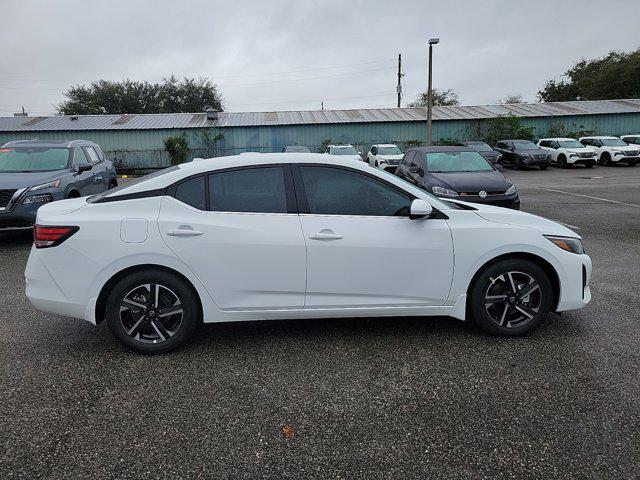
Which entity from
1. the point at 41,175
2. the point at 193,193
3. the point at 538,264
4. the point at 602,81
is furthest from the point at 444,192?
the point at 602,81

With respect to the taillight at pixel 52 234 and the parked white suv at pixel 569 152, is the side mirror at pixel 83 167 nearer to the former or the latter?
the taillight at pixel 52 234

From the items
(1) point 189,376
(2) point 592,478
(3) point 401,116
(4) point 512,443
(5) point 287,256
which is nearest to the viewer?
(2) point 592,478

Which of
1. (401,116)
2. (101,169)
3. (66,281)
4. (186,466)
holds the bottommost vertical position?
(186,466)

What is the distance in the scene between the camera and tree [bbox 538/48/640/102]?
5319 centimetres

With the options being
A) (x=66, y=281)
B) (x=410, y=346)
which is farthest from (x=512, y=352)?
(x=66, y=281)

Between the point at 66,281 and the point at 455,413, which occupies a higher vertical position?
the point at 66,281

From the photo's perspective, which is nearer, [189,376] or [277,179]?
[189,376]

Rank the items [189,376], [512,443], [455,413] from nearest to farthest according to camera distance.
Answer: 1. [512,443]
2. [455,413]
3. [189,376]

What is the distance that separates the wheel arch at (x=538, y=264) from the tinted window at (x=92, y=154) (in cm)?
898

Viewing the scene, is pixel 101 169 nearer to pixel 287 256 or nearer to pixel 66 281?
pixel 66 281

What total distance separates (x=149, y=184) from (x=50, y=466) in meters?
2.08

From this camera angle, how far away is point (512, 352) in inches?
149

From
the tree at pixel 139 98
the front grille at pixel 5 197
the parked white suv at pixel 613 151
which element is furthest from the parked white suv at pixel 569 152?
the tree at pixel 139 98

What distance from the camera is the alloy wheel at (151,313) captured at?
3717mm
